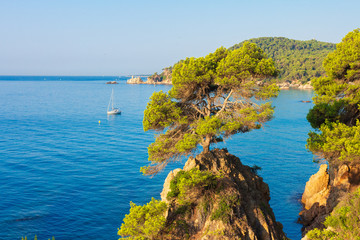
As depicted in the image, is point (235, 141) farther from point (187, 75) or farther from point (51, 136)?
point (187, 75)

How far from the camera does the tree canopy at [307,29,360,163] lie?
24.1 meters

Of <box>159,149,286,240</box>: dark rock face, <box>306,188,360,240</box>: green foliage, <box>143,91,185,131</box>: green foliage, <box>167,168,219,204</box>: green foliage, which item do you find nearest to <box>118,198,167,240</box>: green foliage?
<box>159,149,286,240</box>: dark rock face

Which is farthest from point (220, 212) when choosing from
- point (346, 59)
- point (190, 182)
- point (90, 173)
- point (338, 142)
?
point (90, 173)

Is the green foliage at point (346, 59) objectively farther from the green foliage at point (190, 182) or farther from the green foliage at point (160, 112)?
the green foliage at point (190, 182)

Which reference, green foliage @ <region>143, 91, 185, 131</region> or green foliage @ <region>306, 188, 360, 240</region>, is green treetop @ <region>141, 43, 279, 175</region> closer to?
green foliage @ <region>143, 91, 185, 131</region>

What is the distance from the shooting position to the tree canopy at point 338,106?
947 inches

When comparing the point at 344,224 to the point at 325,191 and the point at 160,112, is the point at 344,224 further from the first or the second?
the point at 325,191

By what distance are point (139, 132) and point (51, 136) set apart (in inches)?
744

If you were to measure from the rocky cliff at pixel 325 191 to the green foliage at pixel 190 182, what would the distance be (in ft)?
32.3

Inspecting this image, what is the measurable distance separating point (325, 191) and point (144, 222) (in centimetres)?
2279

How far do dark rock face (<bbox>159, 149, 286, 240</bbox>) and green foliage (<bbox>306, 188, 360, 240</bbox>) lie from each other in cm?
350

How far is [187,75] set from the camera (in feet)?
73.1

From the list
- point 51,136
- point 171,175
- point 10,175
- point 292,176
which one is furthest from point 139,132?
point 171,175

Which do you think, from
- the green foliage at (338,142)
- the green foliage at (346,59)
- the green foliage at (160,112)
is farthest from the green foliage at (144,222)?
the green foliage at (346,59)
